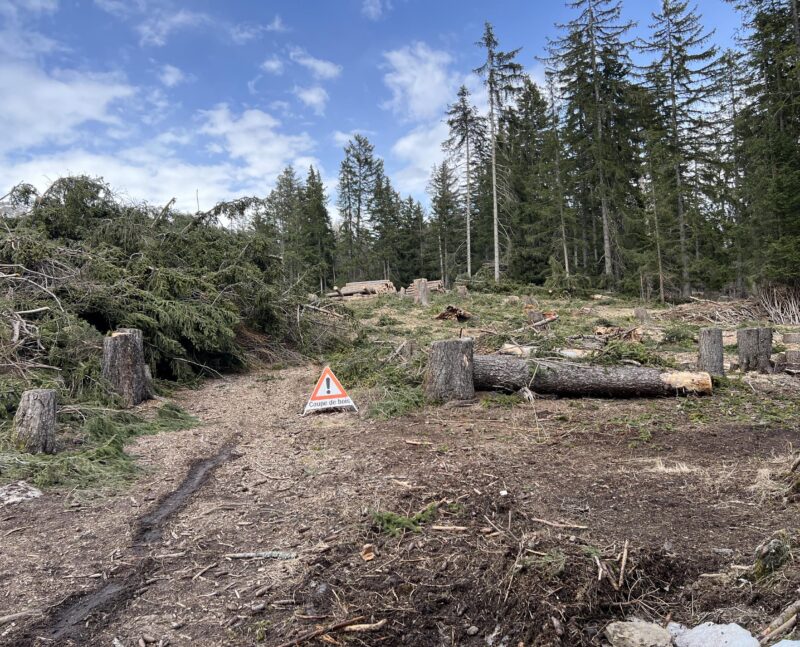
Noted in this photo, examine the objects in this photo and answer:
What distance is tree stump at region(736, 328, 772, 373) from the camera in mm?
→ 7488

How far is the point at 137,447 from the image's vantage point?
521 cm

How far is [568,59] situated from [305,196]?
76.8ft

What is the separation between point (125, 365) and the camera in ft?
22.1

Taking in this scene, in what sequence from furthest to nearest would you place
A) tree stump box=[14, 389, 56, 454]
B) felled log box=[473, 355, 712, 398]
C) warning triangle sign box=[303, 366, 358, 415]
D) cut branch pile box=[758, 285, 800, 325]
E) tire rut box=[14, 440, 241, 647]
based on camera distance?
cut branch pile box=[758, 285, 800, 325] → warning triangle sign box=[303, 366, 358, 415] → felled log box=[473, 355, 712, 398] → tree stump box=[14, 389, 56, 454] → tire rut box=[14, 440, 241, 647]

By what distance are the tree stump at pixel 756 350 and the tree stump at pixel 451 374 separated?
4.46 m

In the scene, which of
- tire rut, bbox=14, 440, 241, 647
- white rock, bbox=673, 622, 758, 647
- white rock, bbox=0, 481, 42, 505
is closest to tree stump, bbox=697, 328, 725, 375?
white rock, bbox=673, 622, 758, 647

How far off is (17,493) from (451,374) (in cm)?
461

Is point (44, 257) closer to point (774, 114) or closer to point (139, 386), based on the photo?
point (139, 386)

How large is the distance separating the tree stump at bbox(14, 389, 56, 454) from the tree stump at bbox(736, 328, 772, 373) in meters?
9.03

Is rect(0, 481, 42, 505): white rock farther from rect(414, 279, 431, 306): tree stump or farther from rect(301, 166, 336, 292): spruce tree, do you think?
rect(301, 166, 336, 292): spruce tree

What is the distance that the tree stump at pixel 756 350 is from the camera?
7.49 m

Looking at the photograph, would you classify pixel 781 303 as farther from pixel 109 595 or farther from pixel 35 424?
pixel 35 424

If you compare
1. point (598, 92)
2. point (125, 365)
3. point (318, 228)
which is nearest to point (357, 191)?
point (318, 228)

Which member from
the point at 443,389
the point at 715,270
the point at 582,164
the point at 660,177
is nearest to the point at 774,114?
the point at 660,177
